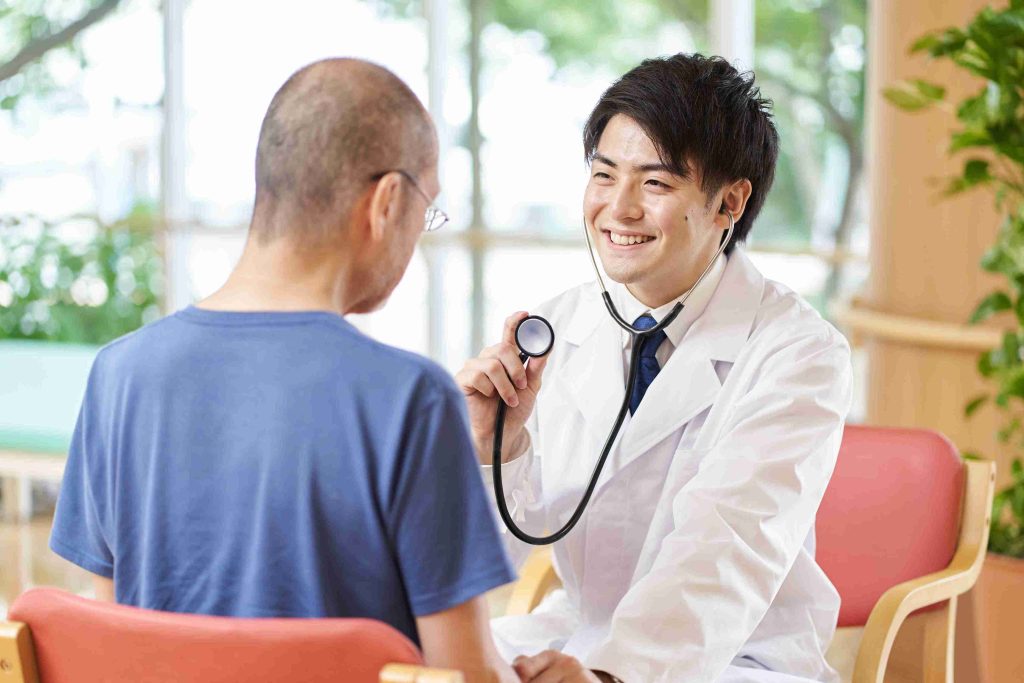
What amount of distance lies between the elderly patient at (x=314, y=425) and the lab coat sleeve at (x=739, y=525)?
1.22ft

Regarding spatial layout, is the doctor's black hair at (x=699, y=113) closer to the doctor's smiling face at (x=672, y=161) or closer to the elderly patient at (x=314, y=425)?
the doctor's smiling face at (x=672, y=161)

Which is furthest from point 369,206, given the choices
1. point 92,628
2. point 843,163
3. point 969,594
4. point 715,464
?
point 843,163

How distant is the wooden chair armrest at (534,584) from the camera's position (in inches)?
74.2

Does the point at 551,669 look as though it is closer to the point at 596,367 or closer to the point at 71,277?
the point at 596,367

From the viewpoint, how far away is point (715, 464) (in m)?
1.51

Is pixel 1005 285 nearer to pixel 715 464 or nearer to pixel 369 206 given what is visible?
pixel 715 464

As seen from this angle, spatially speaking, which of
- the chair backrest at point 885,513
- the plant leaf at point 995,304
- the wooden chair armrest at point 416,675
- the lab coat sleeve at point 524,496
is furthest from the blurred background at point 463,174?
the wooden chair armrest at point 416,675

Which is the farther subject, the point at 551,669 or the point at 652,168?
the point at 652,168

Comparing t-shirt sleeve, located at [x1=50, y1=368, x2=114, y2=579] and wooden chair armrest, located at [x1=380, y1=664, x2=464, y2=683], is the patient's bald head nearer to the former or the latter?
t-shirt sleeve, located at [x1=50, y1=368, x2=114, y2=579]

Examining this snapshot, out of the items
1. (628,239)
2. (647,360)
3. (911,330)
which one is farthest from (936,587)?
(911,330)

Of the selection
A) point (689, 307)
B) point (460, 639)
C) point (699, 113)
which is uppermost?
point (699, 113)

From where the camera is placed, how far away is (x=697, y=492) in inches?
58.3

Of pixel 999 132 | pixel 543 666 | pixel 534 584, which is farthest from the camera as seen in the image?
pixel 999 132

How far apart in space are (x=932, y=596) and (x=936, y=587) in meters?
0.01
